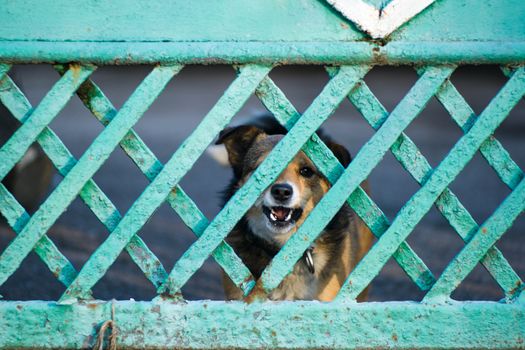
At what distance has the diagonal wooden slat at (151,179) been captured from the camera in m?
2.63

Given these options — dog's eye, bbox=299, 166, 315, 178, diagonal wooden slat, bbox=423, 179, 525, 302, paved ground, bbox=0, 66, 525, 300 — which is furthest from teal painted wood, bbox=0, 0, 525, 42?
paved ground, bbox=0, 66, 525, 300

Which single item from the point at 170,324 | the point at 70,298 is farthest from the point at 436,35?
the point at 70,298

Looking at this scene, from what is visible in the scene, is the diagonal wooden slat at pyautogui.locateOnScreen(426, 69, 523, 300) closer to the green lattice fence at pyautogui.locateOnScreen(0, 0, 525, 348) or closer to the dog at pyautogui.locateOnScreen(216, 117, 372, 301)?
the green lattice fence at pyautogui.locateOnScreen(0, 0, 525, 348)

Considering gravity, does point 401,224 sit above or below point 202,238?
above

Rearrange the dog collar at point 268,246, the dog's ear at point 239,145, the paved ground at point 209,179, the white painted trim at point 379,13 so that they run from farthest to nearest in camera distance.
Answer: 1. the paved ground at point 209,179
2. the dog's ear at point 239,145
3. the dog collar at point 268,246
4. the white painted trim at point 379,13

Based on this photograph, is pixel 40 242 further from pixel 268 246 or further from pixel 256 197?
pixel 268 246

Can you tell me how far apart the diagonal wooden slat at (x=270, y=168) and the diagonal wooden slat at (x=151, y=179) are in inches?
2.3

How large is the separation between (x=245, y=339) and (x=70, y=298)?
70cm

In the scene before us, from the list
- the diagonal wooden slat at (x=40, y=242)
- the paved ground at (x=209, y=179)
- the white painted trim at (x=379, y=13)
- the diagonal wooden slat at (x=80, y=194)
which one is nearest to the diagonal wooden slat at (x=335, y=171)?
the white painted trim at (x=379, y=13)

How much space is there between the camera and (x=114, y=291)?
4574 mm

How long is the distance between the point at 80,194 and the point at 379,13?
4.41 ft

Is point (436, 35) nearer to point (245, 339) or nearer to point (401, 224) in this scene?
point (401, 224)

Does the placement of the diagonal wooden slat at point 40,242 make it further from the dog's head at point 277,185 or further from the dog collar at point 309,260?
the dog collar at point 309,260

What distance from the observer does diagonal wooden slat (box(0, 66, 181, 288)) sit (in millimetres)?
2572
